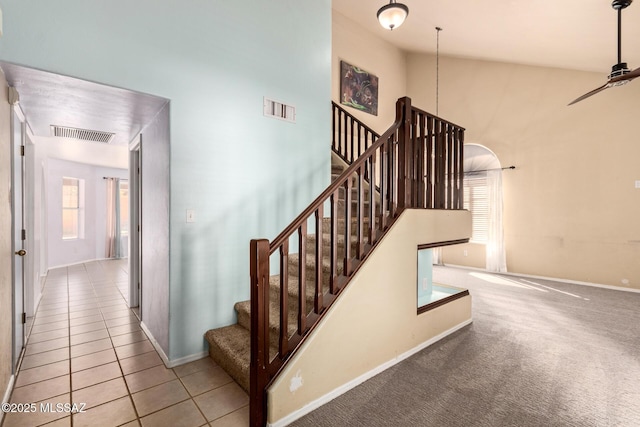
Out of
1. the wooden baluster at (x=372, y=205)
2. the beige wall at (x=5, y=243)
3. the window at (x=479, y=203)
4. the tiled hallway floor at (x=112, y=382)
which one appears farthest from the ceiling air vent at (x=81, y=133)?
the window at (x=479, y=203)

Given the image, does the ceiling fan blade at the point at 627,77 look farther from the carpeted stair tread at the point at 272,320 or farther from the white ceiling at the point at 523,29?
the carpeted stair tread at the point at 272,320

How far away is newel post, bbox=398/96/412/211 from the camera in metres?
2.61

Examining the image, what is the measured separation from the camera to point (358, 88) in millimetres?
6473

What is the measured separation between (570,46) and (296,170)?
4657mm

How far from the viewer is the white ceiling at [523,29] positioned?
3493 mm

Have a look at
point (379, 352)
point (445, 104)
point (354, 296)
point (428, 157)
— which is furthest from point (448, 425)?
point (445, 104)

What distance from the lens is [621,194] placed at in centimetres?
484

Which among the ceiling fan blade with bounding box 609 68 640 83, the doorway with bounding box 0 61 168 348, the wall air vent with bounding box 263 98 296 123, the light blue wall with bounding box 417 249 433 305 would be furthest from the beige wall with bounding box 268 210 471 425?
the doorway with bounding box 0 61 168 348

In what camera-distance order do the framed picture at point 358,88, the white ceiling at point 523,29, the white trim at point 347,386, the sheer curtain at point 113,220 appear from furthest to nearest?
1. the sheer curtain at point 113,220
2. the framed picture at point 358,88
3. the white ceiling at point 523,29
4. the white trim at point 347,386

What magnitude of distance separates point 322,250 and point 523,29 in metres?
4.87

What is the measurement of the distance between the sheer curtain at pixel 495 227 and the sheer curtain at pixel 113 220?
9.36 meters

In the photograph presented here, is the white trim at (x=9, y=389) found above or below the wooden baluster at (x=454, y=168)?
below

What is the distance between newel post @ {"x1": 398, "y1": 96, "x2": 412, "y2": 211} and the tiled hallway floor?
2.03 meters

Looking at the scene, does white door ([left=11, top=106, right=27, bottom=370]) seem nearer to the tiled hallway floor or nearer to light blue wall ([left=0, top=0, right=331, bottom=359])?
the tiled hallway floor
